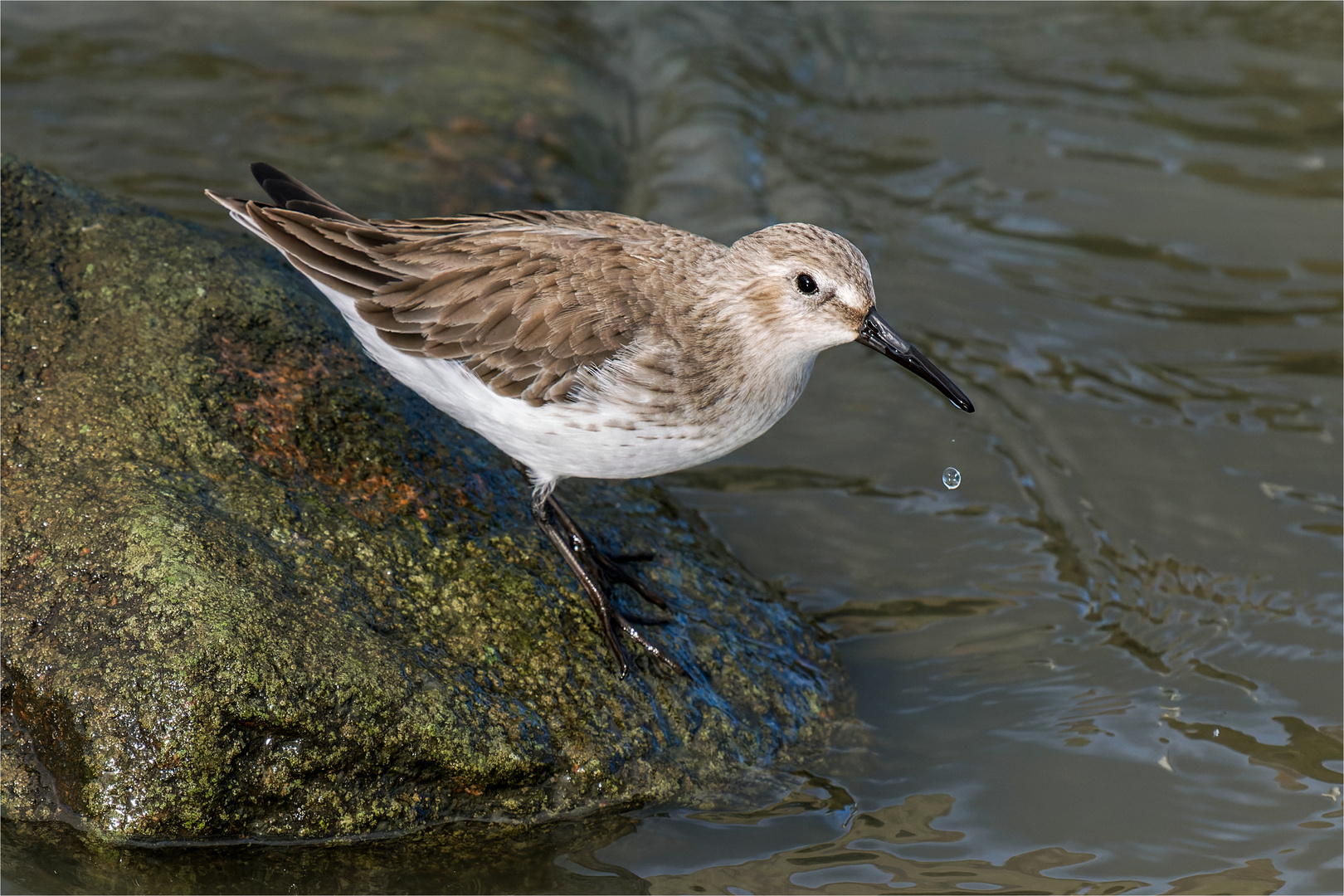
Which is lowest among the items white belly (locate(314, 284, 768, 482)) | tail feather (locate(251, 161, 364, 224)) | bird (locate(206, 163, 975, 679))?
white belly (locate(314, 284, 768, 482))

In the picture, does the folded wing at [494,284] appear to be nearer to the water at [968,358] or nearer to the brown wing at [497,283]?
the brown wing at [497,283]

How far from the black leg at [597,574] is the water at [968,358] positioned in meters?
0.72

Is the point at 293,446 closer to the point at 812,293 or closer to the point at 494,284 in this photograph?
the point at 494,284

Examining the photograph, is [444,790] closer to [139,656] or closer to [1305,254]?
[139,656]

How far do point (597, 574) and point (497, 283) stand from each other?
50.3 inches

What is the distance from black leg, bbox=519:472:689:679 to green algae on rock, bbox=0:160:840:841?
0.08 m

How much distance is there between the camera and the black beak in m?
4.72

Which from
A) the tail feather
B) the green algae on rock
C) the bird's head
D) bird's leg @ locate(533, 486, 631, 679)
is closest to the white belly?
bird's leg @ locate(533, 486, 631, 679)

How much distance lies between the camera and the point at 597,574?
16.6 ft

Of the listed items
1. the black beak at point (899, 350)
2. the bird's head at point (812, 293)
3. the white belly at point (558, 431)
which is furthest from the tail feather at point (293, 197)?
the black beak at point (899, 350)

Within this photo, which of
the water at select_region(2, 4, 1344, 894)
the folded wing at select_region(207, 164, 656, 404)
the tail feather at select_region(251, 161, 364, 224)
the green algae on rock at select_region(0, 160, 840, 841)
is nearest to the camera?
the green algae on rock at select_region(0, 160, 840, 841)

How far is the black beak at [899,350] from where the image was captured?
4.72 meters

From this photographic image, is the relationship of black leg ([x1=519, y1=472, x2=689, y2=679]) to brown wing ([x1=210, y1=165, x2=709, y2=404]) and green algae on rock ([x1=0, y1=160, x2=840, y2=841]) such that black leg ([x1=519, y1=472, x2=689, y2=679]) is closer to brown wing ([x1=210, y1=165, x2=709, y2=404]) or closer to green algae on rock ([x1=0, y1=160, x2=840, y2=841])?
green algae on rock ([x1=0, y1=160, x2=840, y2=841])

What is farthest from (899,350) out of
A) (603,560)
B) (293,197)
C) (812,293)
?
(293,197)
